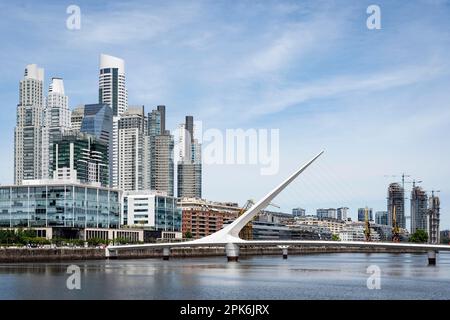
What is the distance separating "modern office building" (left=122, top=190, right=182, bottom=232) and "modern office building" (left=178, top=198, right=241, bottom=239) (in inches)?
644

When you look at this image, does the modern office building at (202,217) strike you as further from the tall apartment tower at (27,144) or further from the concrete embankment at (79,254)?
the tall apartment tower at (27,144)

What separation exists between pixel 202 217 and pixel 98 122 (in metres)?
44.1

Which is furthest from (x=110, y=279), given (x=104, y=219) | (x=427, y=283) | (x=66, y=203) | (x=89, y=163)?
(x=89, y=163)

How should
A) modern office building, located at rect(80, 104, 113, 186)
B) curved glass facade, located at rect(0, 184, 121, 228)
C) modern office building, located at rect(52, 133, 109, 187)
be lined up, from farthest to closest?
modern office building, located at rect(80, 104, 113, 186)
modern office building, located at rect(52, 133, 109, 187)
curved glass facade, located at rect(0, 184, 121, 228)

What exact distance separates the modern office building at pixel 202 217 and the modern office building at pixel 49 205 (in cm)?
3639

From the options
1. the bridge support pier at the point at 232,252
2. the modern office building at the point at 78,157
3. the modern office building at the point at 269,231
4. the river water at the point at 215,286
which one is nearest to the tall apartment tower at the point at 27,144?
the modern office building at the point at 78,157

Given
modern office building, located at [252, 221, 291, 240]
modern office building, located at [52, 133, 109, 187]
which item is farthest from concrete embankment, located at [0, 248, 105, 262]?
modern office building, located at [252, 221, 291, 240]

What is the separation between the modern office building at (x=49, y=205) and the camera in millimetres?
91438

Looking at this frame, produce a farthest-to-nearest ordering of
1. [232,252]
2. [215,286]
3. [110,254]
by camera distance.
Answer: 1. [110,254]
2. [232,252]
3. [215,286]

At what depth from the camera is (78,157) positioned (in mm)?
137125

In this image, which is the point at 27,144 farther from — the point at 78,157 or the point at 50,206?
the point at 50,206

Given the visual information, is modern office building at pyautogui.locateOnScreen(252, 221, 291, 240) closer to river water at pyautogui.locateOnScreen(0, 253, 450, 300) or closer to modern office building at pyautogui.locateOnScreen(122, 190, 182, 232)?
modern office building at pyautogui.locateOnScreen(122, 190, 182, 232)

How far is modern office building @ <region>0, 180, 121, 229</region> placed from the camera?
91.4 metres

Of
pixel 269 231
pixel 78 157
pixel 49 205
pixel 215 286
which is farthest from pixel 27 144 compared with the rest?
pixel 215 286
